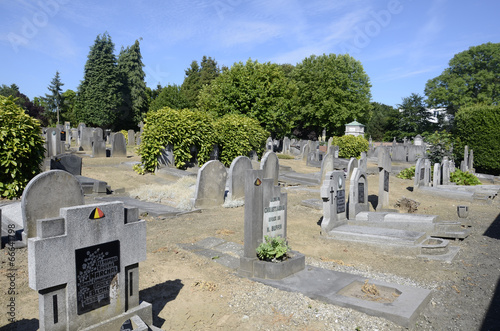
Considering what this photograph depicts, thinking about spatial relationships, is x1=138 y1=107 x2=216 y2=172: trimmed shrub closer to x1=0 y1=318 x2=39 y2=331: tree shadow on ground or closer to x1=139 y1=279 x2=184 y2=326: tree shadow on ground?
x1=139 y1=279 x2=184 y2=326: tree shadow on ground

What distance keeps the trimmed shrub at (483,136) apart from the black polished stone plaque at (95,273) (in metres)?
26.6

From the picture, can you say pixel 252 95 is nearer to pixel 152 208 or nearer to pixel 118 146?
pixel 118 146

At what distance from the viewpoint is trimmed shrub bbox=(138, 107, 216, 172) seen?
1491 centimetres

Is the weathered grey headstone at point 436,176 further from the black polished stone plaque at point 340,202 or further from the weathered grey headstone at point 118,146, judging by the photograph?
the weathered grey headstone at point 118,146

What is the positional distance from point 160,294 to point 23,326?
5.23 ft

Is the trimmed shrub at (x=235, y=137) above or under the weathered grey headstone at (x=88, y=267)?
above

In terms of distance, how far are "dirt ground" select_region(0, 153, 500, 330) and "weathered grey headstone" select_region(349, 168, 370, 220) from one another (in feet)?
3.59

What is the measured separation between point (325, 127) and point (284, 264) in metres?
43.2

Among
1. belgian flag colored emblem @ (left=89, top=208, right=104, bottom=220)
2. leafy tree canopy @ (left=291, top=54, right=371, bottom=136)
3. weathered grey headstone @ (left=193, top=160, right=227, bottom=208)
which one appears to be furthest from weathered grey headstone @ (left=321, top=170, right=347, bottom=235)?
leafy tree canopy @ (left=291, top=54, right=371, bottom=136)

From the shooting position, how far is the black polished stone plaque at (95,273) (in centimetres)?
336

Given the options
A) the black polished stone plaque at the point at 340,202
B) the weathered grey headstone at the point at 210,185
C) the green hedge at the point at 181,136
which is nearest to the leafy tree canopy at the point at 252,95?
the green hedge at the point at 181,136

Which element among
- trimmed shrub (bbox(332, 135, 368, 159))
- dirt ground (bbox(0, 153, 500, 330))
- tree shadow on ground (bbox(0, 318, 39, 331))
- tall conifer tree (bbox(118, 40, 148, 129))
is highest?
tall conifer tree (bbox(118, 40, 148, 129))

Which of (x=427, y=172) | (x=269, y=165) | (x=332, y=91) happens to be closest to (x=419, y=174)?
(x=427, y=172)

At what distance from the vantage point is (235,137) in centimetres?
1802
